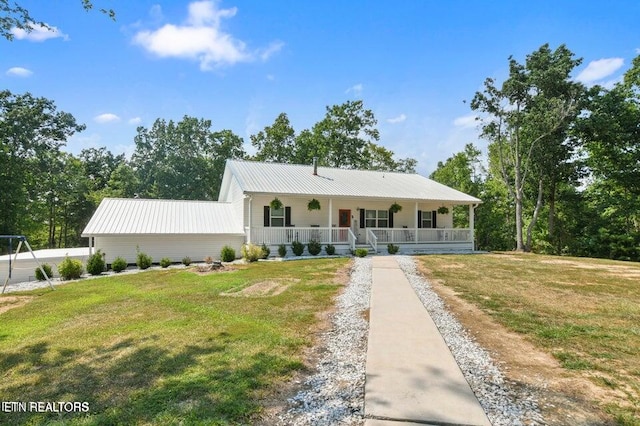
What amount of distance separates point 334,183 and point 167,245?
388 inches

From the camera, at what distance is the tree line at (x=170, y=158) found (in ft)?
102

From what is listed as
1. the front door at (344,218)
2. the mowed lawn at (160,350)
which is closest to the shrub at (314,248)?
the front door at (344,218)

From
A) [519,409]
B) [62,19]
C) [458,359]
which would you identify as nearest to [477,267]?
[458,359]

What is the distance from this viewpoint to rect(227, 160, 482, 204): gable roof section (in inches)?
707

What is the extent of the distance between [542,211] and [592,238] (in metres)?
5.03

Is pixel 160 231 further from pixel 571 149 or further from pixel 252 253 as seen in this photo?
pixel 571 149

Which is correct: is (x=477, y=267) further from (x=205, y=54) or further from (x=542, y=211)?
(x=542, y=211)

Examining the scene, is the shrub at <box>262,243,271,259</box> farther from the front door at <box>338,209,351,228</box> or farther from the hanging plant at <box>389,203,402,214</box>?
the hanging plant at <box>389,203,402,214</box>

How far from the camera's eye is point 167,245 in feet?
54.6

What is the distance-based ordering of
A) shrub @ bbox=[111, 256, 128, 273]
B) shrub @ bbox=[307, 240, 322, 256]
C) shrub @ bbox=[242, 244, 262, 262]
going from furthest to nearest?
1. shrub @ bbox=[307, 240, 322, 256]
2. shrub @ bbox=[242, 244, 262, 262]
3. shrub @ bbox=[111, 256, 128, 273]

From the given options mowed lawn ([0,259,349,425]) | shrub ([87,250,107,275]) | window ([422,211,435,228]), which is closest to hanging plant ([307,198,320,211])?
window ([422,211,435,228])

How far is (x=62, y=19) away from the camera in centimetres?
784

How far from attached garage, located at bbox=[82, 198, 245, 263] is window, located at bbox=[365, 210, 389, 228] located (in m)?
7.58

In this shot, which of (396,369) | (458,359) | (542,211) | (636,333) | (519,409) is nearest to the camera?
(519,409)
